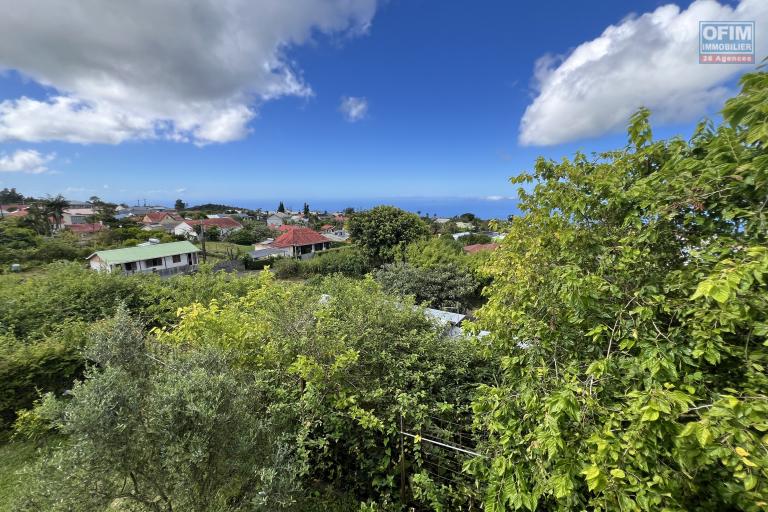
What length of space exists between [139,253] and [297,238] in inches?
528

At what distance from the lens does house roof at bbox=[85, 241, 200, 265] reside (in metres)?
23.5

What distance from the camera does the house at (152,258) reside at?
23.7 meters

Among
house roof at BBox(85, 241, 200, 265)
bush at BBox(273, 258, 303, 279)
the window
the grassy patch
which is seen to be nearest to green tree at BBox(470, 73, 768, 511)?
the grassy patch

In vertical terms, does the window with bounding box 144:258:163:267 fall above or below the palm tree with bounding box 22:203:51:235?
below

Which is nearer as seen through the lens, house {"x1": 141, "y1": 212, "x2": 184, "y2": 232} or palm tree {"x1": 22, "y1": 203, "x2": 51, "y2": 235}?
palm tree {"x1": 22, "y1": 203, "x2": 51, "y2": 235}

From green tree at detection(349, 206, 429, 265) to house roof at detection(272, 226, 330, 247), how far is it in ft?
51.2

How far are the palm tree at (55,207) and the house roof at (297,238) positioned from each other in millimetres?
31836

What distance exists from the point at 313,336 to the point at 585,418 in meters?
2.59

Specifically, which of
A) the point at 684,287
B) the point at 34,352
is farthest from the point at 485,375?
the point at 34,352

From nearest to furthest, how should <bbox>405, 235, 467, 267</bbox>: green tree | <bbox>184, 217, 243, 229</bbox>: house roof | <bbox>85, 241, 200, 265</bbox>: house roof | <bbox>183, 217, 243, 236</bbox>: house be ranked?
1. <bbox>405, 235, 467, 267</bbox>: green tree
2. <bbox>85, 241, 200, 265</bbox>: house roof
3. <bbox>183, 217, 243, 236</bbox>: house
4. <bbox>184, 217, 243, 229</bbox>: house roof

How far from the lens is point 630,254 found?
2.06m

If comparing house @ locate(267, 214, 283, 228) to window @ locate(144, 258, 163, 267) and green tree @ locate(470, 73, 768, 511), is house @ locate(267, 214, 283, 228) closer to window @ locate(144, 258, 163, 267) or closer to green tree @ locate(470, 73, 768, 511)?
window @ locate(144, 258, 163, 267)

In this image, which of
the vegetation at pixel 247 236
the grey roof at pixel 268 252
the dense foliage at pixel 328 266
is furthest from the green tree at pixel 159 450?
the vegetation at pixel 247 236

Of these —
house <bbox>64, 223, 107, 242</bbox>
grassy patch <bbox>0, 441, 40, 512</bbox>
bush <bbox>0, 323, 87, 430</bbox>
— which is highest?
house <bbox>64, 223, 107, 242</bbox>
